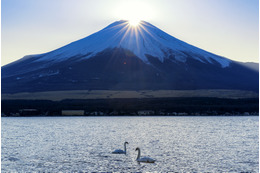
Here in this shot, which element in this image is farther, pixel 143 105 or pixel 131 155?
pixel 143 105

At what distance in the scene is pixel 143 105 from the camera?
122250 millimetres

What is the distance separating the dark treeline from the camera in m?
116

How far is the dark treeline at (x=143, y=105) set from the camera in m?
116

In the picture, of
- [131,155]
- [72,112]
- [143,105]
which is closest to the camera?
[131,155]

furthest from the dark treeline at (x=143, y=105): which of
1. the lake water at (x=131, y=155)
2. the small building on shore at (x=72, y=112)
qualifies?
the lake water at (x=131, y=155)

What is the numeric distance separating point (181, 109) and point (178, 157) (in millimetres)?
83679

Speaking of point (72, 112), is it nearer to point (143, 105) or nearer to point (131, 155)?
point (143, 105)

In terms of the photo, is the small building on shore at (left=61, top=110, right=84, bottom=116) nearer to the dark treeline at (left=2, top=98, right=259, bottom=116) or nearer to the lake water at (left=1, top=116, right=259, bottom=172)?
the dark treeline at (left=2, top=98, right=259, bottom=116)

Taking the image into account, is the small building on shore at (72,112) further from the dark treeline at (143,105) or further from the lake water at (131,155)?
the lake water at (131,155)

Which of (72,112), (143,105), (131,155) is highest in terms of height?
(143,105)

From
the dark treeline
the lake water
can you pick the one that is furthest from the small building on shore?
the lake water

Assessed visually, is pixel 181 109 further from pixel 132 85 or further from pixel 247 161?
pixel 247 161

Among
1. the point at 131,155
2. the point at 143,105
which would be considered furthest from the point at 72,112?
the point at 131,155

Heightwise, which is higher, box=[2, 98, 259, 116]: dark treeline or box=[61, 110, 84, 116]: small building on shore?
box=[2, 98, 259, 116]: dark treeline
